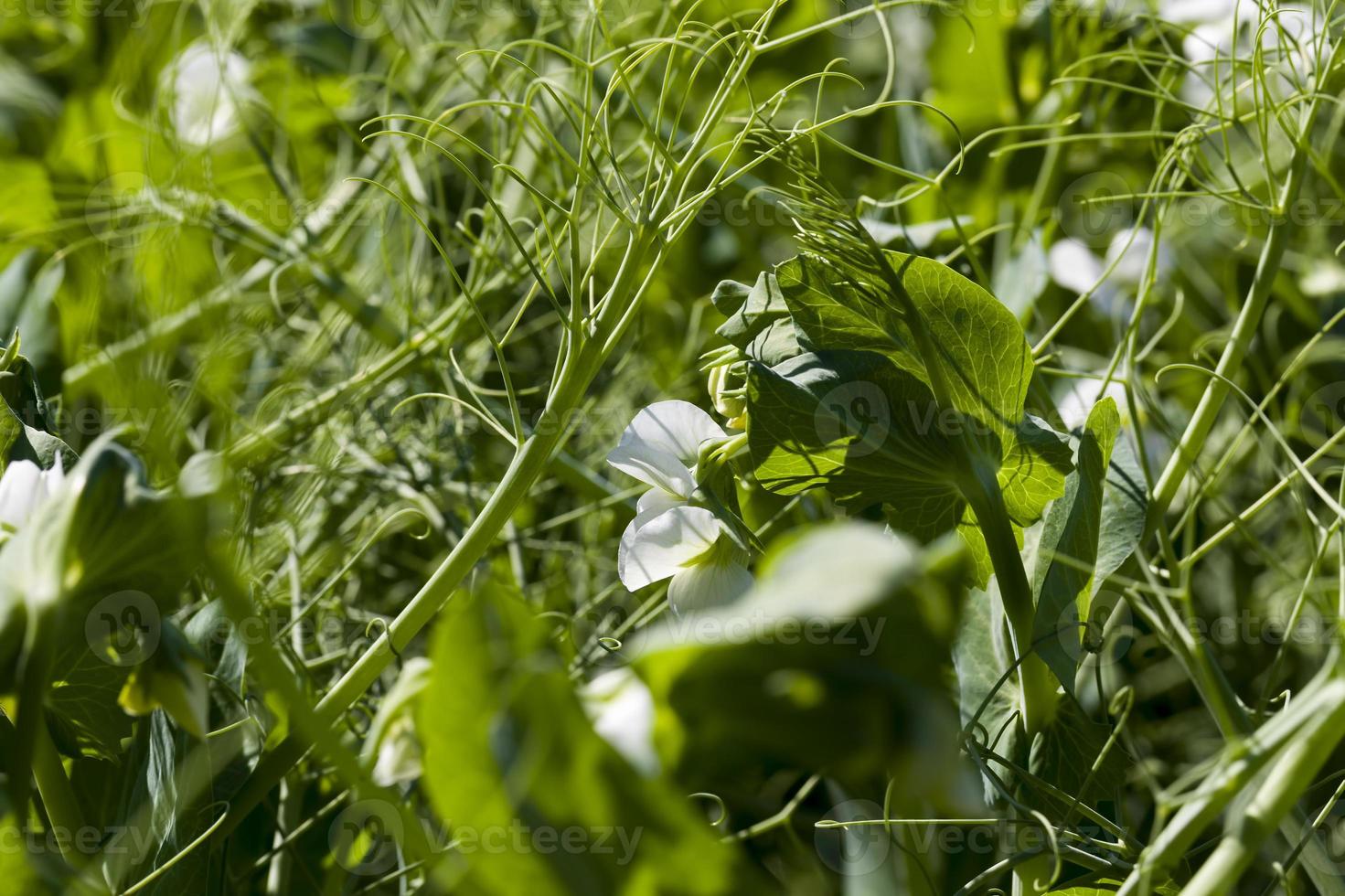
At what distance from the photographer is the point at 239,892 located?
34 centimetres

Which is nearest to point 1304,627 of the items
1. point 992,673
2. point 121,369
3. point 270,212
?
point 992,673

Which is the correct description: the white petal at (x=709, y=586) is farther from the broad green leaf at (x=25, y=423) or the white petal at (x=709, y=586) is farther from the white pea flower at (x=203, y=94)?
the white pea flower at (x=203, y=94)

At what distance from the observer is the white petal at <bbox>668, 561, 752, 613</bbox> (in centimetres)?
30

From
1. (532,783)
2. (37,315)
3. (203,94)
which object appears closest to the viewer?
(532,783)

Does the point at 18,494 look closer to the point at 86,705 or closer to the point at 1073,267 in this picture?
the point at 86,705

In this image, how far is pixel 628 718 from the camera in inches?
7.3

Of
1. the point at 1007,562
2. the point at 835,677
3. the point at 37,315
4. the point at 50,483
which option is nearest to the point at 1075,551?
the point at 1007,562

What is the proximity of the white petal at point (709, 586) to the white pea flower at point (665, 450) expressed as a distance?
0.02m

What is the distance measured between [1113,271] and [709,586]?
11.7 inches

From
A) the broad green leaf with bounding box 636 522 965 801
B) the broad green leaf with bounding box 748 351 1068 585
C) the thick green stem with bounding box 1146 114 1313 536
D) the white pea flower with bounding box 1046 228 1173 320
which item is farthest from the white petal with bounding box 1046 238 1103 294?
the broad green leaf with bounding box 636 522 965 801

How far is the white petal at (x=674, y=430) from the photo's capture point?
31 centimetres

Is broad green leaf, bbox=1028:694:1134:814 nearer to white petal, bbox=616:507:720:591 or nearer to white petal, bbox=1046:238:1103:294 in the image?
white petal, bbox=616:507:720:591

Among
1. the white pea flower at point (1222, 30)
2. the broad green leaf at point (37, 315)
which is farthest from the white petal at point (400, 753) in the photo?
the white pea flower at point (1222, 30)

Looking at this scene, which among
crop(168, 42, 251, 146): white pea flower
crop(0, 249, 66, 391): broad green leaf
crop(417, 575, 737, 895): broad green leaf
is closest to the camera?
crop(417, 575, 737, 895): broad green leaf
